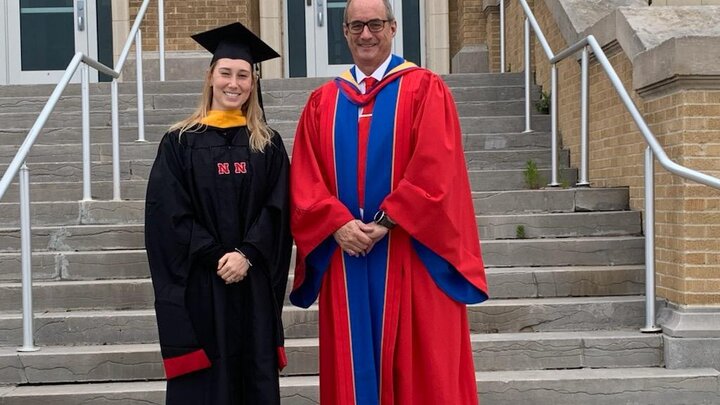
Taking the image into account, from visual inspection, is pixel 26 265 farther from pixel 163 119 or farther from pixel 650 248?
pixel 650 248

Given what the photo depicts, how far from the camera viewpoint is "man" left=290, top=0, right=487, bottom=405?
3133mm

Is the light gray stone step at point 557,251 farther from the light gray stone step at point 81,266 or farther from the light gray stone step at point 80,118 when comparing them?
the light gray stone step at point 80,118

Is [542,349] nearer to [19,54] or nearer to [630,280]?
[630,280]

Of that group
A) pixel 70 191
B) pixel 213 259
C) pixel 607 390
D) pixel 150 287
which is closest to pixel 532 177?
pixel 607 390

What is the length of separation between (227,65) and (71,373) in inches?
84.7

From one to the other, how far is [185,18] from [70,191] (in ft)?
14.8

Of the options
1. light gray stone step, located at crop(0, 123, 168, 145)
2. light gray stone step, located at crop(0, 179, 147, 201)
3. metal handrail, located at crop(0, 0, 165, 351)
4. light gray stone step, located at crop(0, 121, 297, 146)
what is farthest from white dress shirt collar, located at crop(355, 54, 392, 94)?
light gray stone step, located at crop(0, 123, 168, 145)

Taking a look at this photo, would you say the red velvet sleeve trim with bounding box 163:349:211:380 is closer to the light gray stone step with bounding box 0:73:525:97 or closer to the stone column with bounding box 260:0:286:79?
the light gray stone step with bounding box 0:73:525:97

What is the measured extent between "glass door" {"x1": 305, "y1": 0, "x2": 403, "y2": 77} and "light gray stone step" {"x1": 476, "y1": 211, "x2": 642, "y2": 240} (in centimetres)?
539

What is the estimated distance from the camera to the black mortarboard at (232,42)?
327 centimetres

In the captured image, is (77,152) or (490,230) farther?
(77,152)

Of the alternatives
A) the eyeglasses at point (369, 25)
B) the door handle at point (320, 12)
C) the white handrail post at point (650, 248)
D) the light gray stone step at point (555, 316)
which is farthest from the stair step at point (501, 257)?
the door handle at point (320, 12)

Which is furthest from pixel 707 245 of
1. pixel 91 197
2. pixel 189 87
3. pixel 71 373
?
pixel 189 87

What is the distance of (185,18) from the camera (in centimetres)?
993
